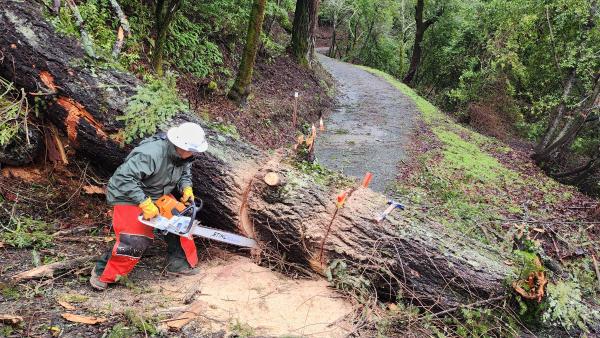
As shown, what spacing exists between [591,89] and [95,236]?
1411cm

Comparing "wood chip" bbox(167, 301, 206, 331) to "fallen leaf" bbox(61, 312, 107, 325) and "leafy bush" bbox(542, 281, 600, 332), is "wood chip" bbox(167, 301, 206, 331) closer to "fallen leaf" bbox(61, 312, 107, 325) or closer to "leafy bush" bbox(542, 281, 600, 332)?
"fallen leaf" bbox(61, 312, 107, 325)

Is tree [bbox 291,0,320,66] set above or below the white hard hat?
above

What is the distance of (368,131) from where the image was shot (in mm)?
11992

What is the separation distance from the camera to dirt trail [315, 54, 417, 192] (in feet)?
30.0

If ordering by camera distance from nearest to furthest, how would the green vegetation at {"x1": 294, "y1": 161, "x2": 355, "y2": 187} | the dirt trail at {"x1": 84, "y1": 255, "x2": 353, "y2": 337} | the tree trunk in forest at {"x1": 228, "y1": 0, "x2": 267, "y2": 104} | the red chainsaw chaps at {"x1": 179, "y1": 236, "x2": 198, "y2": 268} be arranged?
the dirt trail at {"x1": 84, "y1": 255, "x2": 353, "y2": 337} < the red chainsaw chaps at {"x1": 179, "y1": 236, "x2": 198, "y2": 268} < the green vegetation at {"x1": 294, "y1": 161, "x2": 355, "y2": 187} < the tree trunk in forest at {"x1": 228, "y1": 0, "x2": 267, "y2": 104}

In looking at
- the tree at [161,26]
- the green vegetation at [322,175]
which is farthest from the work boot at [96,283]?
the tree at [161,26]

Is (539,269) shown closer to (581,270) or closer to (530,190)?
(581,270)

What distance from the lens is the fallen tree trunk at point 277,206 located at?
396 centimetres

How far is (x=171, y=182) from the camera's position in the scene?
408 cm

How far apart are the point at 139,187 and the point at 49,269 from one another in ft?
3.77

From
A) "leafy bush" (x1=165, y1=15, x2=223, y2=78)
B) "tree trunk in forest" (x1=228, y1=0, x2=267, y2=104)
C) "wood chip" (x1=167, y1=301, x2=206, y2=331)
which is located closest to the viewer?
"wood chip" (x1=167, y1=301, x2=206, y2=331)

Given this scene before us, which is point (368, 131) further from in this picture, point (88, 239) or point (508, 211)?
point (88, 239)

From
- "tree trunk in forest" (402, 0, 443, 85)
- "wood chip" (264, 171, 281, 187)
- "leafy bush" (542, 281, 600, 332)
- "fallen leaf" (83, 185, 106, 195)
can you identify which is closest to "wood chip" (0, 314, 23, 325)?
"fallen leaf" (83, 185, 106, 195)

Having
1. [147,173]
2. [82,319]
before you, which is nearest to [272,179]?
[147,173]
